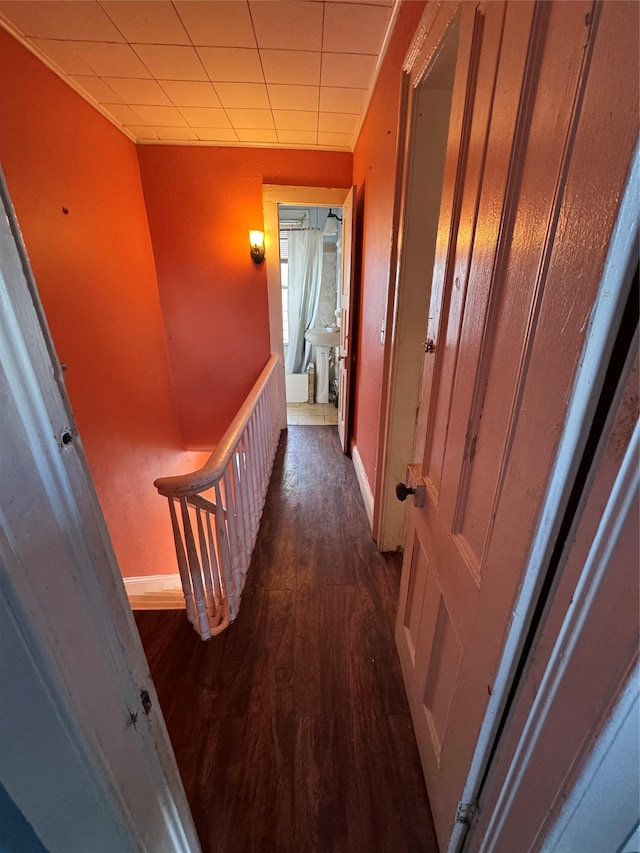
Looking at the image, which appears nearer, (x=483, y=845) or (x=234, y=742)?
(x=483, y=845)

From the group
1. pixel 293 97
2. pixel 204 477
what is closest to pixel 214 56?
pixel 293 97

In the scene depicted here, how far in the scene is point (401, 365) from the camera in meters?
1.62

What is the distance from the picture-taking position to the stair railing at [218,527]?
1300 millimetres

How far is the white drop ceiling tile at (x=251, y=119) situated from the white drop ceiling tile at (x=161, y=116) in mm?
367

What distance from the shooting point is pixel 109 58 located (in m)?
1.76

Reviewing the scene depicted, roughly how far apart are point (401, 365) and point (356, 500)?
120 cm

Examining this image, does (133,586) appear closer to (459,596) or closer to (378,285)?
(459,596)

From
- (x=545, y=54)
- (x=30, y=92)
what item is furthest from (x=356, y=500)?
(x=30, y=92)

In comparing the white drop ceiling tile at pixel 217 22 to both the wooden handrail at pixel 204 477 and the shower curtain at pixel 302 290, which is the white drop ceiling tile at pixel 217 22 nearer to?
the wooden handrail at pixel 204 477

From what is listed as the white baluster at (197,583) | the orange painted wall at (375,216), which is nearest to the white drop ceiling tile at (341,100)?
the orange painted wall at (375,216)

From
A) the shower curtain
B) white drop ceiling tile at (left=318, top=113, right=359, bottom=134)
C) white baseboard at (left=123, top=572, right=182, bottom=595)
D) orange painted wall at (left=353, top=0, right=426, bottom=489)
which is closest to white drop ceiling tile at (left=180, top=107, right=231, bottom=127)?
white drop ceiling tile at (left=318, top=113, right=359, bottom=134)

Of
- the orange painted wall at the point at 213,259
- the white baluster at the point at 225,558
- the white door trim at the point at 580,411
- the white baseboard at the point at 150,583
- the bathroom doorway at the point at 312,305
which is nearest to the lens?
the white door trim at the point at 580,411

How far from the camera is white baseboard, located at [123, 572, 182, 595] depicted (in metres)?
2.33

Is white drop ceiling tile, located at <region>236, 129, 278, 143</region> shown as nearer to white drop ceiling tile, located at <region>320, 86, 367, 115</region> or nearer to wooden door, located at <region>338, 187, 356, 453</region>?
white drop ceiling tile, located at <region>320, 86, 367, 115</region>
